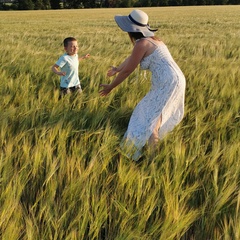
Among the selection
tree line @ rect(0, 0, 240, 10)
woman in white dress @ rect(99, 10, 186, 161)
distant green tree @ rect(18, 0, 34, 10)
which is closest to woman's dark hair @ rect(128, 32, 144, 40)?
woman in white dress @ rect(99, 10, 186, 161)

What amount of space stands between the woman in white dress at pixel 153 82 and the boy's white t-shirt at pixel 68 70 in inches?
39.8

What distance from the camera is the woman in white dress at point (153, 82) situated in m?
2.14

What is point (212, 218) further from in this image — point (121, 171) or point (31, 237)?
point (31, 237)

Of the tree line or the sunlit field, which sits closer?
the sunlit field

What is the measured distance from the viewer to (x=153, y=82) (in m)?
2.30

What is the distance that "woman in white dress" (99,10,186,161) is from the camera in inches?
84.4

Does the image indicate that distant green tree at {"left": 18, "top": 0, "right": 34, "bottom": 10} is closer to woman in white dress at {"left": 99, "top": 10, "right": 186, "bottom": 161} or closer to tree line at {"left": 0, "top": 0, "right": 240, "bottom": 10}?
tree line at {"left": 0, "top": 0, "right": 240, "bottom": 10}

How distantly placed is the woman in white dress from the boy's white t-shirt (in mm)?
1011

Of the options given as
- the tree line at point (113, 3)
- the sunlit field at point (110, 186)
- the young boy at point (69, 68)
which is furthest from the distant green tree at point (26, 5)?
the sunlit field at point (110, 186)

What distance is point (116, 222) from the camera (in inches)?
48.3

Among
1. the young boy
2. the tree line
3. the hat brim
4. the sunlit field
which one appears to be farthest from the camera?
the tree line

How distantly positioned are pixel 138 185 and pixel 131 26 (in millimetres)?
1204

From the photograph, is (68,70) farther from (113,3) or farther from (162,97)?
(113,3)

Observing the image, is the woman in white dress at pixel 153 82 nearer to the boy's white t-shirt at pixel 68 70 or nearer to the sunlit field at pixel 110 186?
the sunlit field at pixel 110 186
